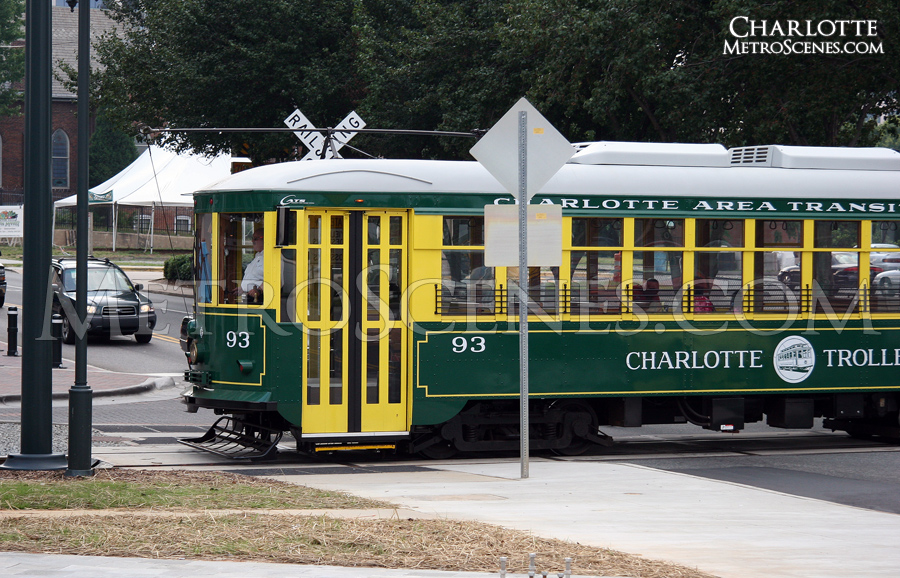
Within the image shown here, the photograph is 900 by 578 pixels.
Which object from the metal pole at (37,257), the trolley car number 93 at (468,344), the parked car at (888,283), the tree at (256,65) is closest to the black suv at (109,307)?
the tree at (256,65)

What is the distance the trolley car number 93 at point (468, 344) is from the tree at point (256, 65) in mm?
19246

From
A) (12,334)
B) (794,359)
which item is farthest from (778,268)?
(12,334)

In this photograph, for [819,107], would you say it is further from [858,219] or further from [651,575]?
[651,575]

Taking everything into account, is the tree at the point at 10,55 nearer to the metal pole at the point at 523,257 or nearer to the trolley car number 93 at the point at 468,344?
the trolley car number 93 at the point at 468,344

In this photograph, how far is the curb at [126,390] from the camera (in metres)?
15.5

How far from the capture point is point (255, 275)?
11.2 metres

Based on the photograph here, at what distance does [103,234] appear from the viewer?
56344mm

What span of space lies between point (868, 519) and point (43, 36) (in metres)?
7.81

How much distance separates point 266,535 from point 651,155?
685cm

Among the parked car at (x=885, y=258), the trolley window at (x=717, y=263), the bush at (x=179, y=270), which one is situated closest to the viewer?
the trolley window at (x=717, y=263)

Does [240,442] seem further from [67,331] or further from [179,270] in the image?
[179,270]

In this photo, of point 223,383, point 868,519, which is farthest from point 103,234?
point 868,519

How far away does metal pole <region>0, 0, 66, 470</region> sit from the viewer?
32.7ft

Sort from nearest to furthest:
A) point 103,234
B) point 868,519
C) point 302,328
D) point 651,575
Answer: point 651,575, point 868,519, point 302,328, point 103,234
